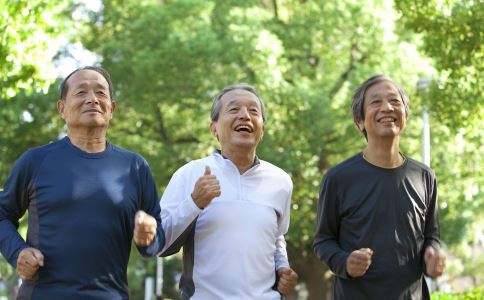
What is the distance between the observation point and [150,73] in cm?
2181

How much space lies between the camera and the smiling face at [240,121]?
4828 mm

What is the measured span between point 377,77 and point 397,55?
17078 mm

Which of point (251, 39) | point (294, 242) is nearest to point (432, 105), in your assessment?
point (251, 39)

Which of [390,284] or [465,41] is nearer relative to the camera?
[390,284]

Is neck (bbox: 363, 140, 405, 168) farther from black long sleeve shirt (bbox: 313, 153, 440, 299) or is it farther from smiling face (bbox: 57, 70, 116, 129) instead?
smiling face (bbox: 57, 70, 116, 129)

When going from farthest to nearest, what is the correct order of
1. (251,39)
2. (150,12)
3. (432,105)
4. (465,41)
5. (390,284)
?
1. (150,12)
2. (251,39)
3. (432,105)
4. (465,41)
5. (390,284)

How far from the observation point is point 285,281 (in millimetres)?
4672

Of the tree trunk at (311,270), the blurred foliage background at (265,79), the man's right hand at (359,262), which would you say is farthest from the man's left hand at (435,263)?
the tree trunk at (311,270)

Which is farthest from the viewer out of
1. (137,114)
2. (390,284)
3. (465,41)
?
(137,114)

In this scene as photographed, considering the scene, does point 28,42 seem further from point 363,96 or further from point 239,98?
point 363,96

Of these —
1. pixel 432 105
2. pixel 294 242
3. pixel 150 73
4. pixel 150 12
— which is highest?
pixel 150 12

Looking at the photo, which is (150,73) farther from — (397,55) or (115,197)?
(115,197)

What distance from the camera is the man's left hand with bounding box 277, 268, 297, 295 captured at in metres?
4.67

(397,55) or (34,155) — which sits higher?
(397,55)
